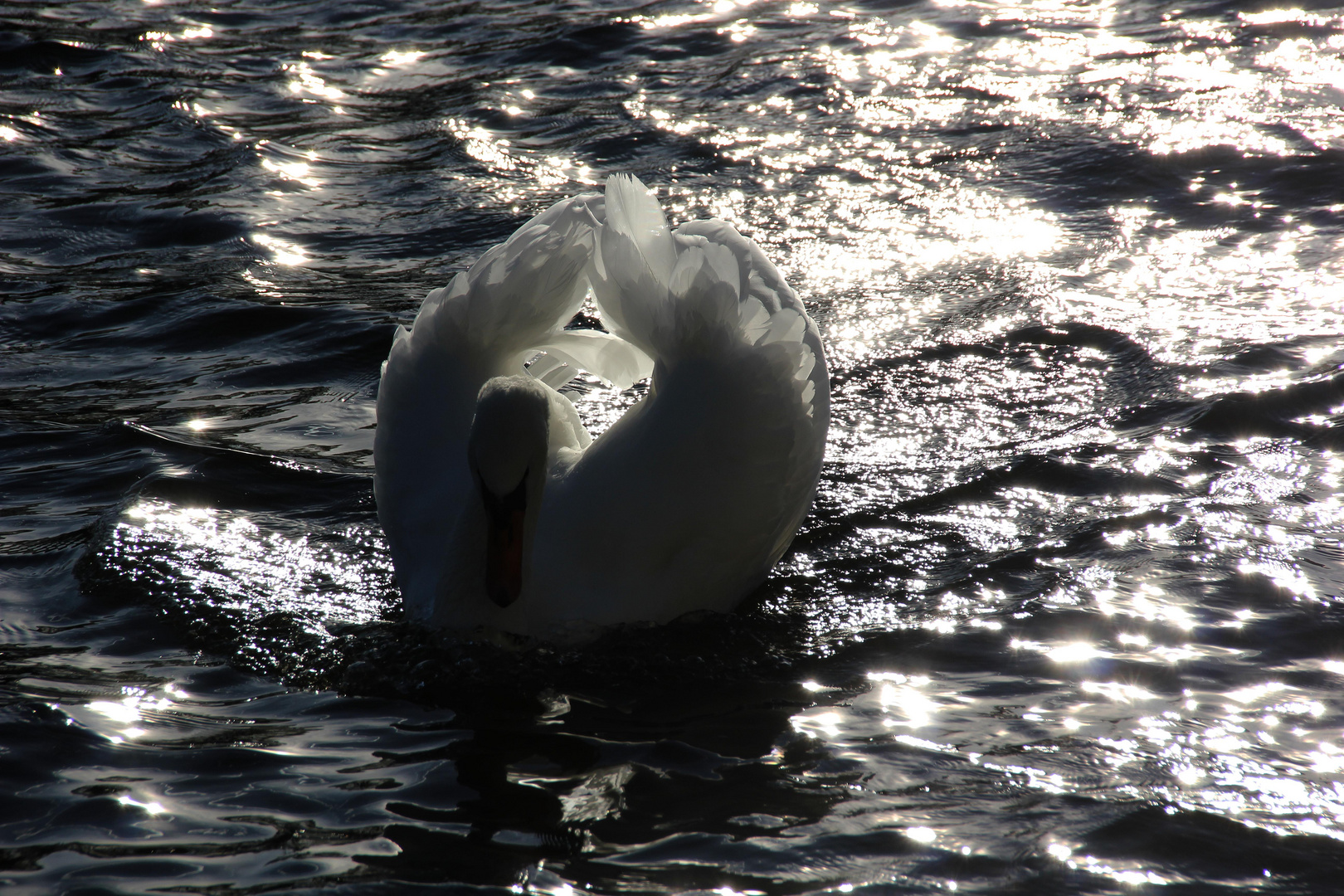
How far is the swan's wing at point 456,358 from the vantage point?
197 inches

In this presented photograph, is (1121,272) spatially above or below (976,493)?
above

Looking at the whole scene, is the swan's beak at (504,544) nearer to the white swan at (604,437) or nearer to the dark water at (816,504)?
the white swan at (604,437)

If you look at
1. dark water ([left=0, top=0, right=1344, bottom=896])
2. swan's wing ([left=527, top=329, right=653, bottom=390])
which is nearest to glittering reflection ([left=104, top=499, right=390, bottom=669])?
dark water ([left=0, top=0, right=1344, bottom=896])

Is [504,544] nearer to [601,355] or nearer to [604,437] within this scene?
[604,437]

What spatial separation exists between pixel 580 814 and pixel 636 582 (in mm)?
1001

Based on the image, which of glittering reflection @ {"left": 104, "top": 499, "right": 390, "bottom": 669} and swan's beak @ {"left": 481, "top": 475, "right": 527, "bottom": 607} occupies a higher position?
swan's beak @ {"left": 481, "top": 475, "right": 527, "bottom": 607}

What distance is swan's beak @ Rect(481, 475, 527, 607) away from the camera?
435 cm

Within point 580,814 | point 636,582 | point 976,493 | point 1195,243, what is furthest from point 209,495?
point 1195,243

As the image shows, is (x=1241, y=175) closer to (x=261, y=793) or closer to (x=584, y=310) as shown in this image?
(x=584, y=310)

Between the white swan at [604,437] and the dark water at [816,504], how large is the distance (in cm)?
23

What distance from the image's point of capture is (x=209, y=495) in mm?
5906

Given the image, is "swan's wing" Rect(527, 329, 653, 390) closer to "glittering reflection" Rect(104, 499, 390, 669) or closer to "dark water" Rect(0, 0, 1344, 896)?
"dark water" Rect(0, 0, 1344, 896)

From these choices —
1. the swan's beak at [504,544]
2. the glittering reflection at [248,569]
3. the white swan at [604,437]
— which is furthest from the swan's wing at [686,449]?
the glittering reflection at [248,569]

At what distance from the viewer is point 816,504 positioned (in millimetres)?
5793
